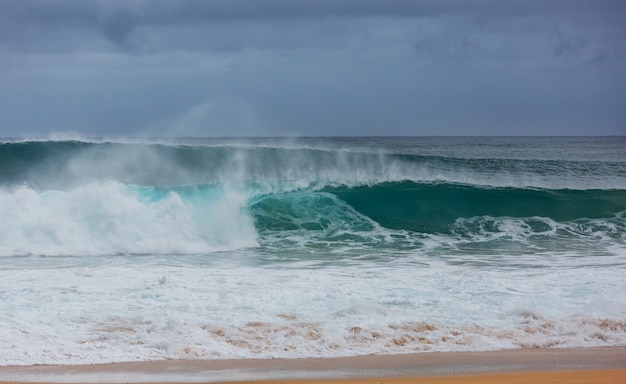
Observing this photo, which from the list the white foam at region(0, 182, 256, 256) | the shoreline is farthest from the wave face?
the shoreline

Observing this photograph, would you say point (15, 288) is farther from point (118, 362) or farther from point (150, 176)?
point (150, 176)

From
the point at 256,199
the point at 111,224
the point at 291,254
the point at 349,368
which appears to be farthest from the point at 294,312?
the point at 256,199

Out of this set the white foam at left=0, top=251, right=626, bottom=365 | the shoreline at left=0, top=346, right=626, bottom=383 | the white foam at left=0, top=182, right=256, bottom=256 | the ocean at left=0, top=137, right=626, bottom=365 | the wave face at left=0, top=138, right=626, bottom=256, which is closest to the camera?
the shoreline at left=0, top=346, right=626, bottom=383

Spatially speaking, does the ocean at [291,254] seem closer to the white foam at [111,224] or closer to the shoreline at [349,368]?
the white foam at [111,224]

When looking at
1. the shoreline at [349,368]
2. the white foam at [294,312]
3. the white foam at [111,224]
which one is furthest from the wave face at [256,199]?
the shoreline at [349,368]

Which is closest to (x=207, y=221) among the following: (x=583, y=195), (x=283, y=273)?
(x=283, y=273)

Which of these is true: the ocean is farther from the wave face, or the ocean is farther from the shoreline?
the shoreline

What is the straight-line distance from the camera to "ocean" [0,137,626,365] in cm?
646

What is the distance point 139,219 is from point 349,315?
7536 millimetres

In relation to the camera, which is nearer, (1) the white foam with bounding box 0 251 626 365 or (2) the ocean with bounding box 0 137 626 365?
(1) the white foam with bounding box 0 251 626 365

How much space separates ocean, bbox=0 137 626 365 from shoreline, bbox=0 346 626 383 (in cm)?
19

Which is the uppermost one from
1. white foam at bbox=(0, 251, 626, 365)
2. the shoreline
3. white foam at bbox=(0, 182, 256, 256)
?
white foam at bbox=(0, 182, 256, 256)

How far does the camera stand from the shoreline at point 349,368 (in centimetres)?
536

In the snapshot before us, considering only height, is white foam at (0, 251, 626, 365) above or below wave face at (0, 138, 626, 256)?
below
